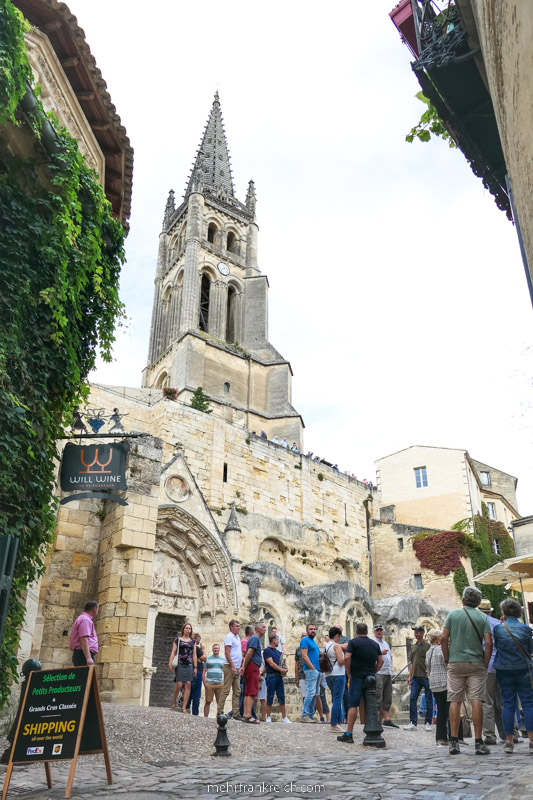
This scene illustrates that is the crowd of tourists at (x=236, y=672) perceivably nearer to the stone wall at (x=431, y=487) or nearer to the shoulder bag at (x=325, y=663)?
the shoulder bag at (x=325, y=663)

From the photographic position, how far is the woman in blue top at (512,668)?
6.14 meters

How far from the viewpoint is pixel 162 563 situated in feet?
51.5

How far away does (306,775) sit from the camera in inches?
203

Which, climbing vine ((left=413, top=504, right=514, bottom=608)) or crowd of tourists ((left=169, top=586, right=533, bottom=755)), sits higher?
climbing vine ((left=413, top=504, right=514, bottom=608))

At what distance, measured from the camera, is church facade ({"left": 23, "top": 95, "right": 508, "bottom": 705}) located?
37.3 ft

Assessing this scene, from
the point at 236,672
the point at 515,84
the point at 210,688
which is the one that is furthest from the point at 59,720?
the point at 515,84

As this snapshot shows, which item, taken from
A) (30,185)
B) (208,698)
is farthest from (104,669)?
(30,185)

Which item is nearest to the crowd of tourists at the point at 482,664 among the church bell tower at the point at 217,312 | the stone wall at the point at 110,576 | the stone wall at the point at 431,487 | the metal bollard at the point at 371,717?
the metal bollard at the point at 371,717

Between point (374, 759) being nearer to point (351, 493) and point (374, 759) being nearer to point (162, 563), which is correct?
point (162, 563)

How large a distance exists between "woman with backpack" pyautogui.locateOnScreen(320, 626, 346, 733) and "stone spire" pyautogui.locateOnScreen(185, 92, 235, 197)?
4403 centimetres

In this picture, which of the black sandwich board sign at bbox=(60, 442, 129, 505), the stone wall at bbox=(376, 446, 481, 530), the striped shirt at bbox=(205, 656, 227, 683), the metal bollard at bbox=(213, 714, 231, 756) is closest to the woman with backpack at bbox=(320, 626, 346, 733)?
the striped shirt at bbox=(205, 656, 227, 683)

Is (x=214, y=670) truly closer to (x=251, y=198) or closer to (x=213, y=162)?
(x=251, y=198)

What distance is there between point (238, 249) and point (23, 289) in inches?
1742

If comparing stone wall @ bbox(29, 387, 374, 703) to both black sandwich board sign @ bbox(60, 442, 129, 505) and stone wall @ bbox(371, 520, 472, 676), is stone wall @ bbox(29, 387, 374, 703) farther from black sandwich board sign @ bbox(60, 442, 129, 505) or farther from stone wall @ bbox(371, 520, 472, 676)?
black sandwich board sign @ bbox(60, 442, 129, 505)
